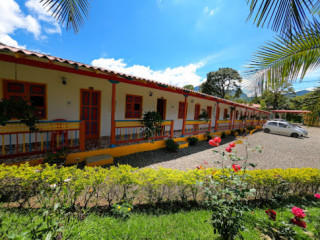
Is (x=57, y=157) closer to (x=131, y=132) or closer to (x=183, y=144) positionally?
(x=131, y=132)

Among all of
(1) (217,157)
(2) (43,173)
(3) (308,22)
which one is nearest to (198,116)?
(1) (217,157)

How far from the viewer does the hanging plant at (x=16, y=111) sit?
10.0 feet

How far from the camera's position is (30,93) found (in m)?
4.42

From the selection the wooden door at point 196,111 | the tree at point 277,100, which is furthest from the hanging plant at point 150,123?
the tree at point 277,100

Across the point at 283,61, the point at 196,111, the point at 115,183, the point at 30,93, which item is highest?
the point at 283,61

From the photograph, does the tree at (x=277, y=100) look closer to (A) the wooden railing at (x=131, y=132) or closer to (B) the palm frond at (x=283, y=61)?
(A) the wooden railing at (x=131, y=132)

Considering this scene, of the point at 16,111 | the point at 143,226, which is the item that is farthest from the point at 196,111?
the point at 16,111

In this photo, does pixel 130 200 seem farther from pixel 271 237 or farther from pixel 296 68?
pixel 296 68

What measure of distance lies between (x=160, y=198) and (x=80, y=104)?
486cm

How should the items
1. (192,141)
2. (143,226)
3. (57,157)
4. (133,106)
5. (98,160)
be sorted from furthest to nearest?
(192,141) < (133,106) < (98,160) < (57,157) < (143,226)

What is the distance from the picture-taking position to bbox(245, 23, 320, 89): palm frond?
205cm

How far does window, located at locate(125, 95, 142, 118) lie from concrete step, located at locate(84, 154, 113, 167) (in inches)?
116

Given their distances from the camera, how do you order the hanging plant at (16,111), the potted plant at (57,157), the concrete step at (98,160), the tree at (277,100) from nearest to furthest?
the hanging plant at (16,111) → the potted plant at (57,157) → the concrete step at (98,160) → the tree at (277,100)

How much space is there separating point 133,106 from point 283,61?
6057mm
